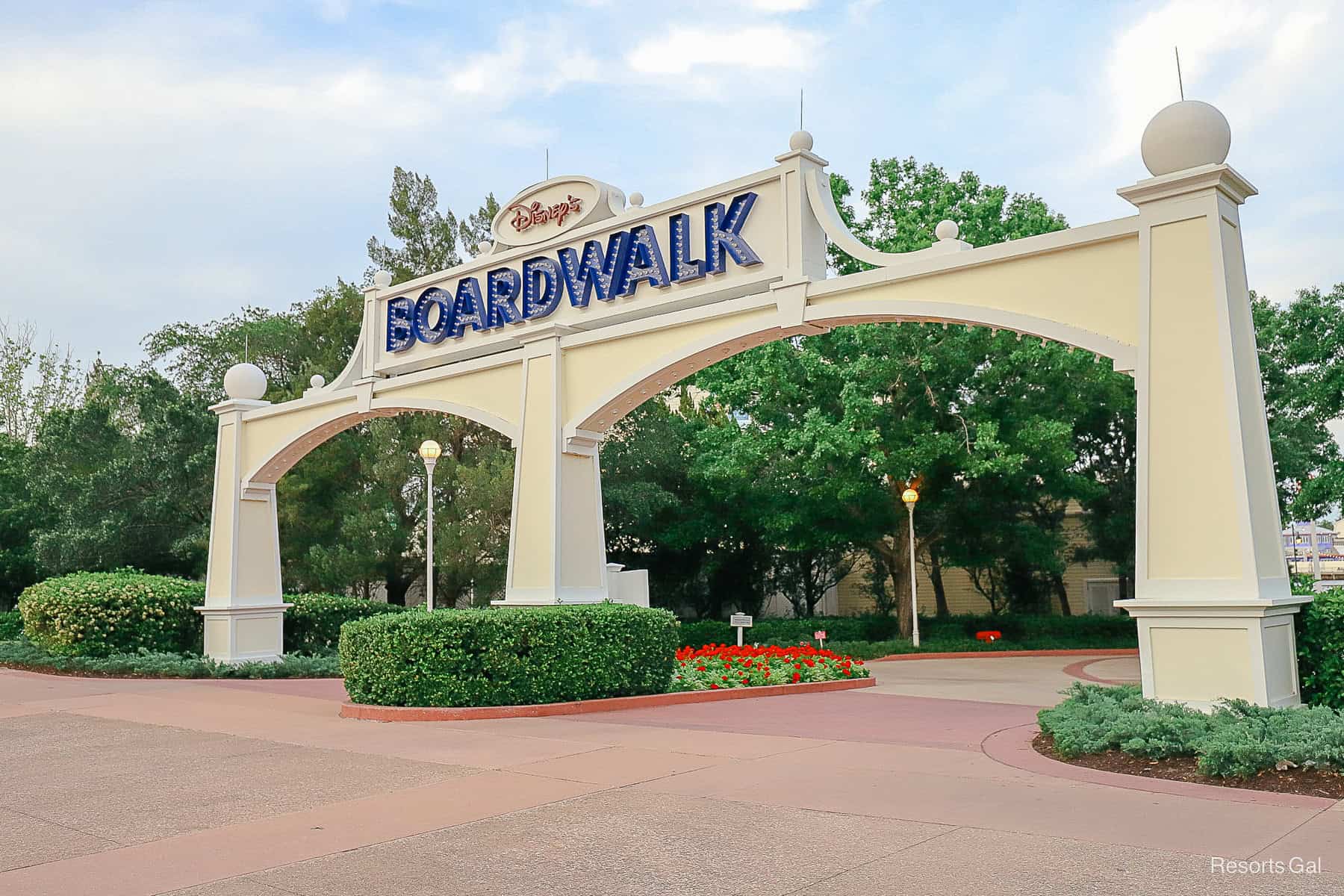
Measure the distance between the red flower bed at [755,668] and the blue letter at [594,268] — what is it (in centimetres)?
470

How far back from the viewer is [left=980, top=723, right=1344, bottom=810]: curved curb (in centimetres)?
609

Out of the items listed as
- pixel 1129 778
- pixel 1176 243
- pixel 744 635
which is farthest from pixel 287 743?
pixel 744 635

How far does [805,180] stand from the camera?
1184 cm

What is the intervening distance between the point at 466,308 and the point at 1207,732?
11145 millimetres

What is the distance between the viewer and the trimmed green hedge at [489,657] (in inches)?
428

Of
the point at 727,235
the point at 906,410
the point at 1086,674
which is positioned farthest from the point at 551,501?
the point at 906,410

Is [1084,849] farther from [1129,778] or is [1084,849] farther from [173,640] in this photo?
[173,640]

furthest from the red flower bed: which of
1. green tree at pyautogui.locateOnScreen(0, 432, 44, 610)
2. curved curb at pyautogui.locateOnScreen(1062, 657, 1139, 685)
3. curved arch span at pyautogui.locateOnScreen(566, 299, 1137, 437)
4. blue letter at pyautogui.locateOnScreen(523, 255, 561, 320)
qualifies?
green tree at pyautogui.locateOnScreen(0, 432, 44, 610)

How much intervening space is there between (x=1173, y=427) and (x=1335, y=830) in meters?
3.97

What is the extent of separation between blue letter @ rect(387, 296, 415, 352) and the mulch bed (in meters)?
11.5

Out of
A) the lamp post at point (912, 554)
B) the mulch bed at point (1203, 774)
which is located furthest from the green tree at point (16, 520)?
the mulch bed at point (1203, 774)

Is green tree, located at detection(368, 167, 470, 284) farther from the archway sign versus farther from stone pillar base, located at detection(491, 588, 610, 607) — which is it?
stone pillar base, located at detection(491, 588, 610, 607)

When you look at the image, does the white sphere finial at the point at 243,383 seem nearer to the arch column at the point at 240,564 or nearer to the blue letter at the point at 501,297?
the arch column at the point at 240,564

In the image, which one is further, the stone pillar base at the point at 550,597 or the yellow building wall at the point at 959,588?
the yellow building wall at the point at 959,588
